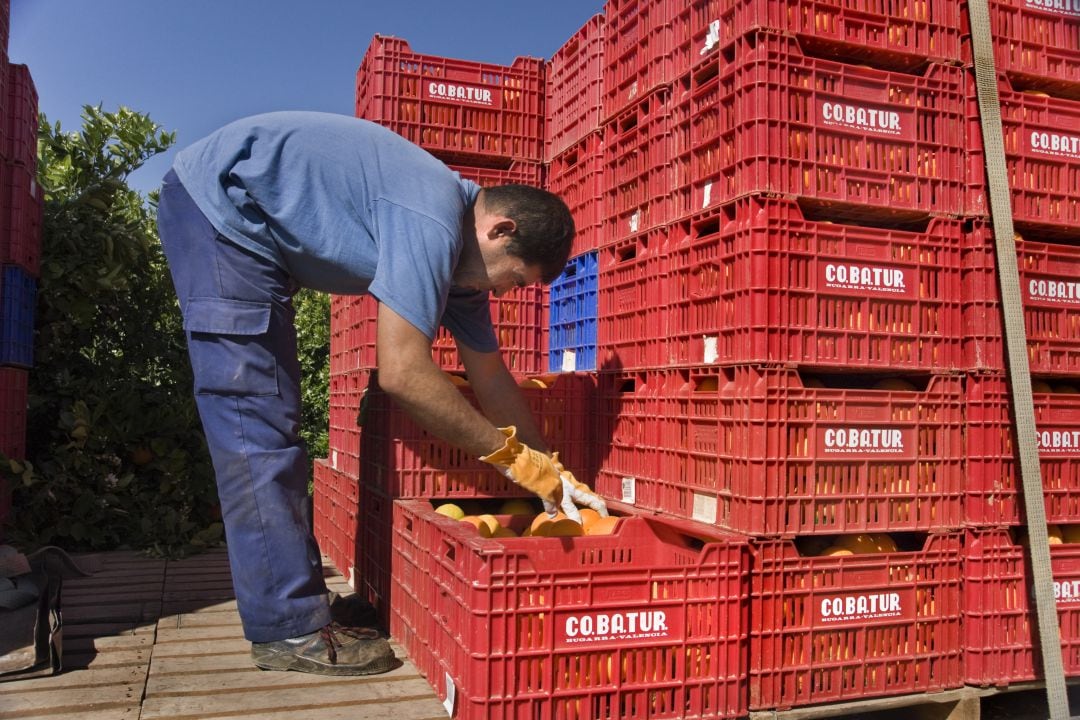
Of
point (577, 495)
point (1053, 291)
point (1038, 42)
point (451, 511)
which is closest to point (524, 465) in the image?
point (577, 495)

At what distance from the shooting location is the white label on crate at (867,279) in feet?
11.6

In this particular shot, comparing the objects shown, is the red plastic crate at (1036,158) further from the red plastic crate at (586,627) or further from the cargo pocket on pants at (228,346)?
the cargo pocket on pants at (228,346)

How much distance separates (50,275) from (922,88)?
5.43m

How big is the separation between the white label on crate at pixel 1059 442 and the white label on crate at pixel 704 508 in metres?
1.38

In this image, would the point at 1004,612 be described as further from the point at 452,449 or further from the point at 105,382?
the point at 105,382

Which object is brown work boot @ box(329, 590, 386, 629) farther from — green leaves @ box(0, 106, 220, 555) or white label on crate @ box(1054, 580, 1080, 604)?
white label on crate @ box(1054, 580, 1080, 604)

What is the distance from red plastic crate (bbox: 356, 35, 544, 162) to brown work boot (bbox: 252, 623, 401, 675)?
9.17ft

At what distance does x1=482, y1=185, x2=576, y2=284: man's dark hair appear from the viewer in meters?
3.50

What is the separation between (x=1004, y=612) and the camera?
12.0ft

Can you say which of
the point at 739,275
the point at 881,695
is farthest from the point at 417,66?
the point at 881,695

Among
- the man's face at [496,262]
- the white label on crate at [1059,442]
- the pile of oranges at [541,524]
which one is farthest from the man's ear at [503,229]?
the white label on crate at [1059,442]

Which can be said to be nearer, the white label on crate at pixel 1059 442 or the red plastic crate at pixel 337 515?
the white label on crate at pixel 1059 442

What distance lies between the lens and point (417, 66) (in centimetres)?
509

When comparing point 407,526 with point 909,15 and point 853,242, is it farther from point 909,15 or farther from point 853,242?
point 909,15
